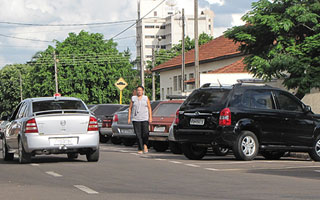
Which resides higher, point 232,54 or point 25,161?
point 232,54

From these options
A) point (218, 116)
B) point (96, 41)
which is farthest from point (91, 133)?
point (96, 41)

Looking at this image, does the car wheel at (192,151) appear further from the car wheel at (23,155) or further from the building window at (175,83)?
the building window at (175,83)

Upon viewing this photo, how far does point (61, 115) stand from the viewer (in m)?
16.0

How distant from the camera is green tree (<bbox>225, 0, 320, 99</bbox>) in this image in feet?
86.5

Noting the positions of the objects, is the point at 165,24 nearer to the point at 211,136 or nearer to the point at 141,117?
the point at 141,117

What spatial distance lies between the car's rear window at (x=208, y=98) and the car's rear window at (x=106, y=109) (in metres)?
14.4

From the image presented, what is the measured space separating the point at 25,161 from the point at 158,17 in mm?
174258

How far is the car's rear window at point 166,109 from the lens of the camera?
21.7 meters

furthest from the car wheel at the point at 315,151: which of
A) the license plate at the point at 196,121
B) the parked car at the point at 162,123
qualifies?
the parked car at the point at 162,123

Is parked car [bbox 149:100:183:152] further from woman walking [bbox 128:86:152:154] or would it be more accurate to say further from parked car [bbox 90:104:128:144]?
parked car [bbox 90:104:128:144]

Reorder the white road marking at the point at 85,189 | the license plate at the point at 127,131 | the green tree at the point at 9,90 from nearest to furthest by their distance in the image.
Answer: the white road marking at the point at 85,189, the license plate at the point at 127,131, the green tree at the point at 9,90

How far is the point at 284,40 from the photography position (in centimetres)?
2750

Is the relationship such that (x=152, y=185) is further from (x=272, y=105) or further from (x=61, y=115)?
(x=272, y=105)

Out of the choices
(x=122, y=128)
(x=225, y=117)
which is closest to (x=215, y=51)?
(x=122, y=128)
